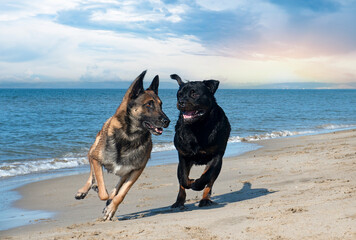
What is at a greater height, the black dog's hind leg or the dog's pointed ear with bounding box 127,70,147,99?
the dog's pointed ear with bounding box 127,70,147,99

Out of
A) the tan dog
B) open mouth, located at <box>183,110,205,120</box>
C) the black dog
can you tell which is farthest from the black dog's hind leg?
open mouth, located at <box>183,110,205,120</box>

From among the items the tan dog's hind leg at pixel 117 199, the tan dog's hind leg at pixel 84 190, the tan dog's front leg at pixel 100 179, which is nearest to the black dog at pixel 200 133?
the tan dog's hind leg at pixel 117 199

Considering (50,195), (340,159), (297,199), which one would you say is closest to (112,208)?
(297,199)

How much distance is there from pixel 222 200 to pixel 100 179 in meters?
2.35

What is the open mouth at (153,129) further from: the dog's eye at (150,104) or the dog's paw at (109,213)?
the dog's paw at (109,213)

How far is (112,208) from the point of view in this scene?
228 inches

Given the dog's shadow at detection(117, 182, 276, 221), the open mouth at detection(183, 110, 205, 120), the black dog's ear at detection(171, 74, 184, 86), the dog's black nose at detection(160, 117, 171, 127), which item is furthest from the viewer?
the black dog's ear at detection(171, 74, 184, 86)

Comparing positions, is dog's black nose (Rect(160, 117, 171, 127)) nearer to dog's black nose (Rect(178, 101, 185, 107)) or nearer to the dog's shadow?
dog's black nose (Rect(178, 101, 185, 107))

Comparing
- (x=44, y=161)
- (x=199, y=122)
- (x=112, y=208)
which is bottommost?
(x=44, y=161)

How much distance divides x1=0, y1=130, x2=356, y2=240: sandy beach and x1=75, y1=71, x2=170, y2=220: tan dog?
0.49m

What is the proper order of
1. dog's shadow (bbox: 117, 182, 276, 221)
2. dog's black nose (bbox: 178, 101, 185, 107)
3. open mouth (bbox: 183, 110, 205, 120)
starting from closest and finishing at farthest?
dog's black nose (bbox: 178, 101, 185, 107) < open mouth (bbox: 183, 110, 205, 120) < dog's shadow (bbox: 117, 182, 276, 221)

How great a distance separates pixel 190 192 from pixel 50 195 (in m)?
3.11

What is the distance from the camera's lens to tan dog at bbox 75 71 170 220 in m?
5.80

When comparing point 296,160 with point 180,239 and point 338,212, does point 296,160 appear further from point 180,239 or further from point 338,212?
point 180,239
